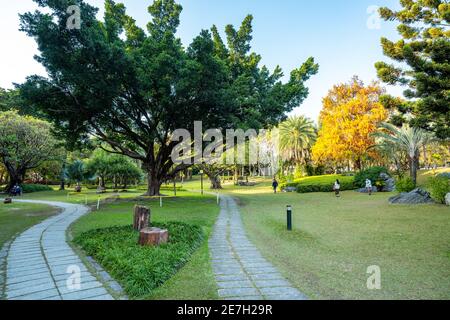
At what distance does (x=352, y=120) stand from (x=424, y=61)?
1373 centimetres

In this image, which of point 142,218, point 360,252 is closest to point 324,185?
point 360,252

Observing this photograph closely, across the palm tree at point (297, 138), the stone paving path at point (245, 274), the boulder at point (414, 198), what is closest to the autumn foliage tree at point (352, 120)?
the boulder at point (414, 198)

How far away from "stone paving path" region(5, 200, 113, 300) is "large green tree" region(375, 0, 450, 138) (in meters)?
16.8

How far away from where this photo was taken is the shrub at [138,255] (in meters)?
4.91

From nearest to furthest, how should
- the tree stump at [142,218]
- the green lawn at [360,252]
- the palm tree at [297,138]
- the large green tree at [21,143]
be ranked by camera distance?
the green lawn at [360,252] → the tree stump at [142,218] → the large green tree at [21,143] → the palm tree at [297,138]

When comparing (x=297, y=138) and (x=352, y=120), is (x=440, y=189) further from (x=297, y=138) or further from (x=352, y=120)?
(x=297, y=138)

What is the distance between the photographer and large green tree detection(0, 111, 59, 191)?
33.0 m

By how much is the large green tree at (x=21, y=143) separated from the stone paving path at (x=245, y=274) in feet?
104

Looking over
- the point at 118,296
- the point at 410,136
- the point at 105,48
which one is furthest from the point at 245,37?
the point at 118,296

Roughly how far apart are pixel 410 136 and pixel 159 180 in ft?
71.6

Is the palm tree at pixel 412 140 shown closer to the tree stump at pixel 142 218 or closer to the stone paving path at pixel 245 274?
the stone paving path at pixel 245 274

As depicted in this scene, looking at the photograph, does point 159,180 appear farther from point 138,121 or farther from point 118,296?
point 118,296

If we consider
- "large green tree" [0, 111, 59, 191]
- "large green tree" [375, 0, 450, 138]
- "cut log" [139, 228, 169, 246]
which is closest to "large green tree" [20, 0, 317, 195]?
"large green tree" [375, 0, 450, 138]

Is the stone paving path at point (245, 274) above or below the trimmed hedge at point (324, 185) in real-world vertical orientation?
below
